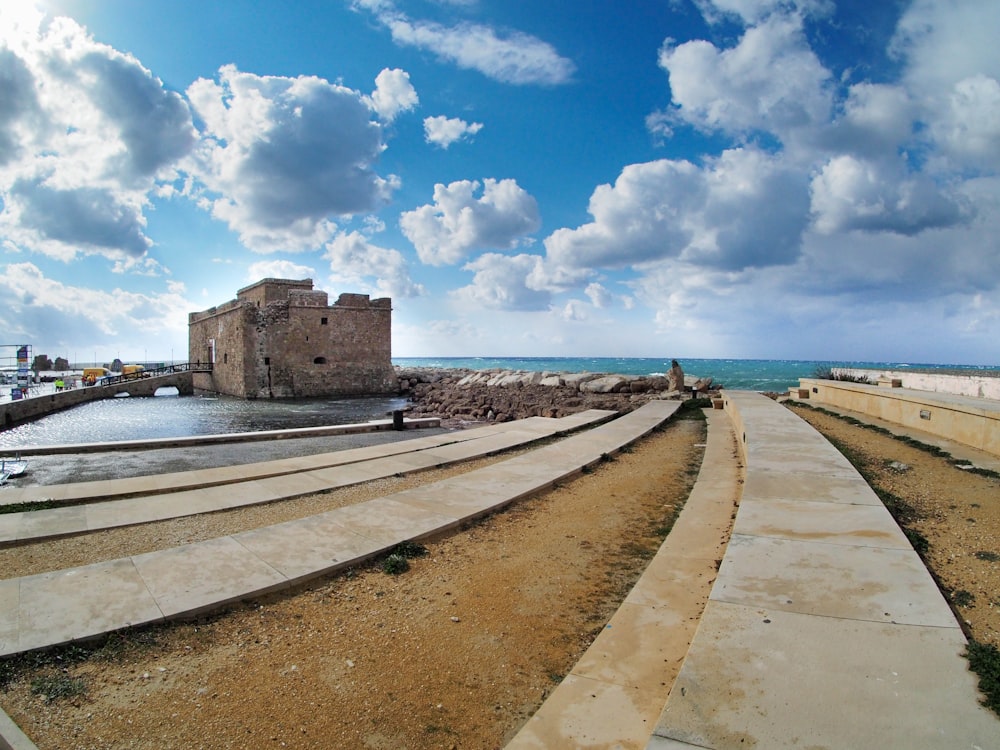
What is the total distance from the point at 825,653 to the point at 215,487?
701 cm

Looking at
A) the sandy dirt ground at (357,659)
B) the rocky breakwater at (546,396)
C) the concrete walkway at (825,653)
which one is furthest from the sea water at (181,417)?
the concrete walkway at (825,653)

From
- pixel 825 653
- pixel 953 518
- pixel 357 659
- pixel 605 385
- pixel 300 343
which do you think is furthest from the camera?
pixel 300 343

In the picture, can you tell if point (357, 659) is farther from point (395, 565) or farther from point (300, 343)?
point (300, 343)

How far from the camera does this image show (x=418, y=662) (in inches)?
117

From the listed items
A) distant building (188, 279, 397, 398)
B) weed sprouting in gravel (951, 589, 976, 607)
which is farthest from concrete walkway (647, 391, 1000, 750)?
distant building (188, 279, 397, 398)

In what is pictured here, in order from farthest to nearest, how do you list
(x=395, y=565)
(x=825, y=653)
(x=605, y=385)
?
(x=605, y=385) → (x=395, y=565) → (x=825, y=653)

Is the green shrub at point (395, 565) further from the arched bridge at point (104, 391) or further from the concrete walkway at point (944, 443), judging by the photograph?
the arched bridge at point (104, 391)

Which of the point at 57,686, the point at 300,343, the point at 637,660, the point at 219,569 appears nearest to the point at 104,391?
the point at 300,343

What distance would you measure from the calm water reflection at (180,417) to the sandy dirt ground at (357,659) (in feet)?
41.5

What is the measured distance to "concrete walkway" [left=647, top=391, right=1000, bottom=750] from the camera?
1.95m

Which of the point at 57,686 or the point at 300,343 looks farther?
the point at 300,343

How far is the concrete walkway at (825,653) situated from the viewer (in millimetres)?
1948

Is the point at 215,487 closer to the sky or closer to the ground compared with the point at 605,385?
closer to the ground

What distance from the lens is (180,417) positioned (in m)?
20.2
